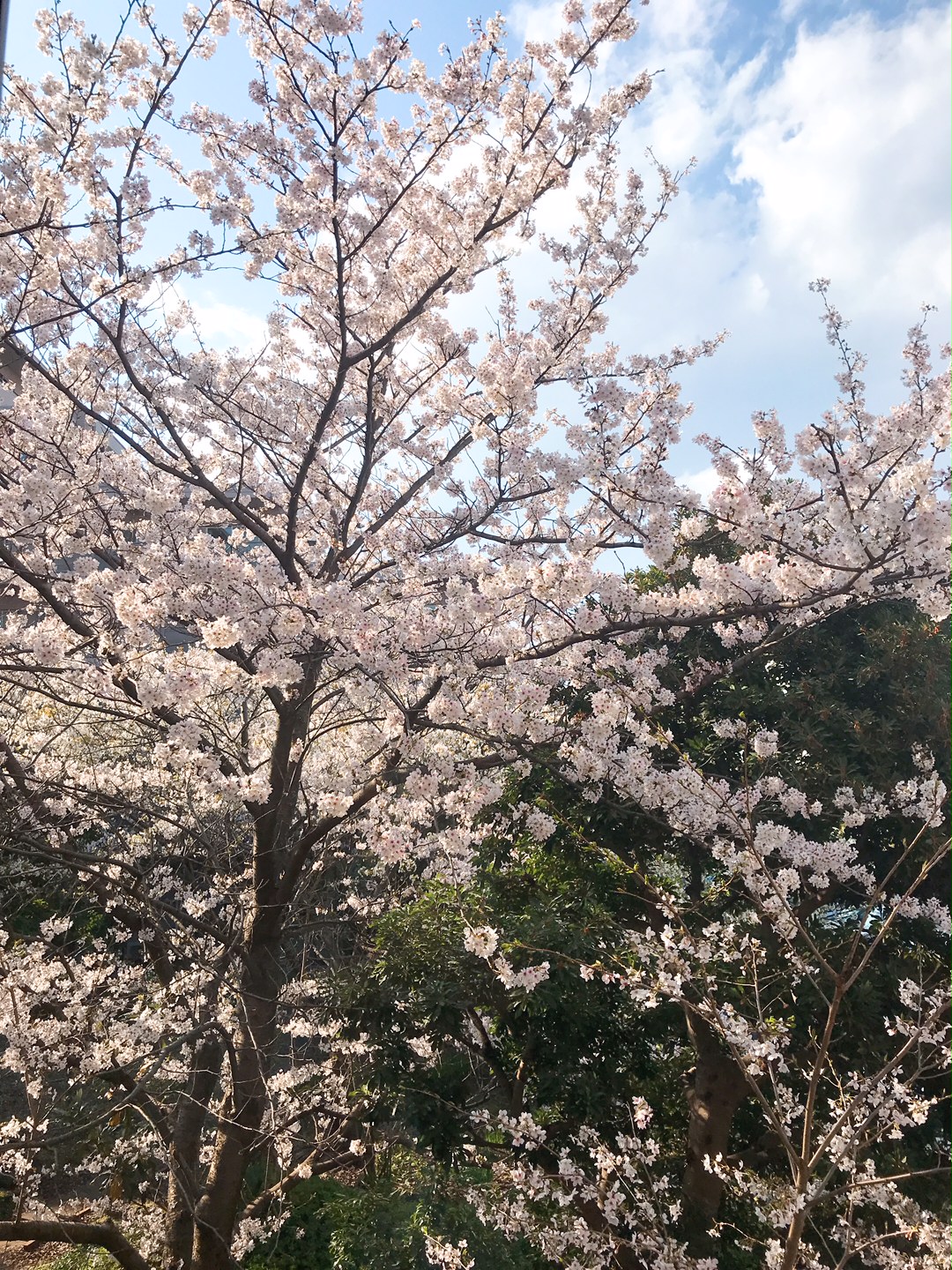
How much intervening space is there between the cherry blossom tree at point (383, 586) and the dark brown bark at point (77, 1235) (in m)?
0.03

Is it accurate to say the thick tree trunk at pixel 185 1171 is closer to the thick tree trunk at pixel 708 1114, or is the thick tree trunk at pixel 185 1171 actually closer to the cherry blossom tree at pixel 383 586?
the cherry blossom tree at pixel 383 586

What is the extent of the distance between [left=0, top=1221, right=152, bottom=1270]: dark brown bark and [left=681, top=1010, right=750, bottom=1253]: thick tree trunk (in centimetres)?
429

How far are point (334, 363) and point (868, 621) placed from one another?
571cm

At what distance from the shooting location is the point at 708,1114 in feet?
20.4

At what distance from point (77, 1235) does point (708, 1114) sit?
4.83 meters

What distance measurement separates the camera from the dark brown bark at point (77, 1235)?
4719mm

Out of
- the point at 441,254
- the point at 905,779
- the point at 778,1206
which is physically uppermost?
the point at 441,254

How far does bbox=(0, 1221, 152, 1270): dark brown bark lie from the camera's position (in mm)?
4719

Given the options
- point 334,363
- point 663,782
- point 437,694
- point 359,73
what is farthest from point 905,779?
point 359,73

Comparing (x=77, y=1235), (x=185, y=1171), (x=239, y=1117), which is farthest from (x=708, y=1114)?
(x=77, y=1235)

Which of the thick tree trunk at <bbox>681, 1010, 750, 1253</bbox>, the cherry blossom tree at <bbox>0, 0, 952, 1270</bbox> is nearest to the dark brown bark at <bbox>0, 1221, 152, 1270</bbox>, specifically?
the cherry blossom tree at <bbox>0, 0, 952, 1270</bbox>

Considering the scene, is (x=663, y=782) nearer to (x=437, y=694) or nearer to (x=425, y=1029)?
(x=437, y=694)

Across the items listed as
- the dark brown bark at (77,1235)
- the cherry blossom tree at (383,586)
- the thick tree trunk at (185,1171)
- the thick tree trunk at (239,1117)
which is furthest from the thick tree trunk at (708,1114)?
the dark brown bark at (77,1235)

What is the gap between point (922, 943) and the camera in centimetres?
613
